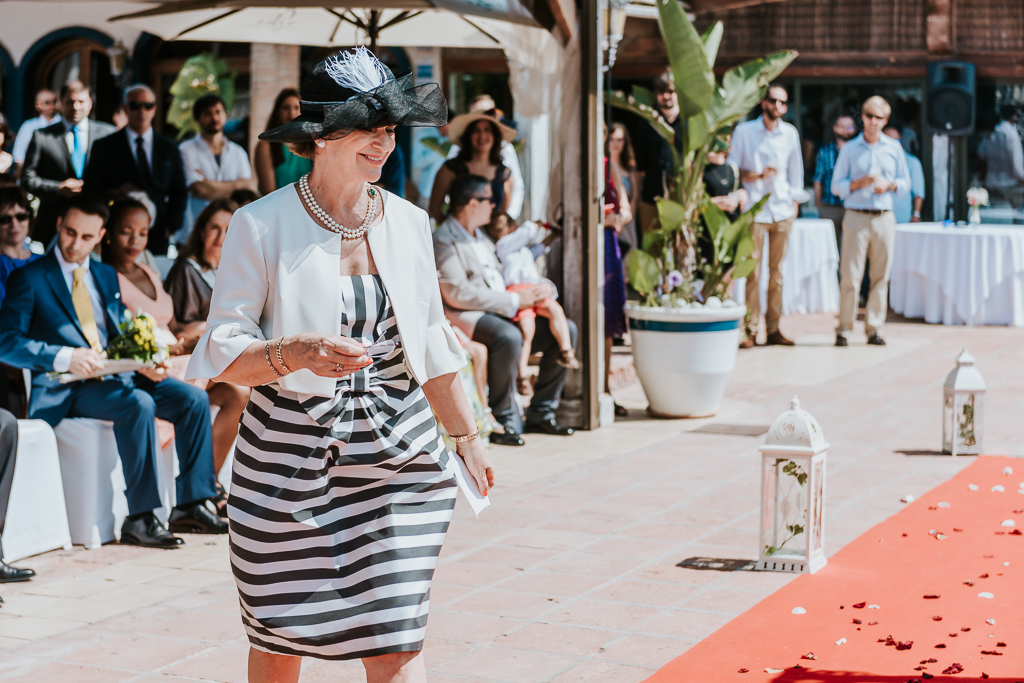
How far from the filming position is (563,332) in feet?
26.2

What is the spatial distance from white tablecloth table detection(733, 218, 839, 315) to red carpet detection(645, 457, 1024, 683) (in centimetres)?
837

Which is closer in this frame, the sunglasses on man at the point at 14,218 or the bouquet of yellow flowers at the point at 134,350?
the bouquet of yellow flowers at the point at 134,350

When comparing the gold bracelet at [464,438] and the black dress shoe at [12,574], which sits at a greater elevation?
the gold bracelet at [464,438]

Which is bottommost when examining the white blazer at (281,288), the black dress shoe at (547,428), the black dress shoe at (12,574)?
the black dress shoe at (547,428)

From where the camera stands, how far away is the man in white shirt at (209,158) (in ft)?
29.6

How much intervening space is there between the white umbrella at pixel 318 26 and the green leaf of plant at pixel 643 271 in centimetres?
172

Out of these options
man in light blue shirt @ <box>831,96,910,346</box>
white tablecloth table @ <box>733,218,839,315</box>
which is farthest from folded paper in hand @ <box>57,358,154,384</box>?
white tablecloth table @ <box>733,218,839,315</box>

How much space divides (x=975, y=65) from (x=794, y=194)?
5569 millimetres

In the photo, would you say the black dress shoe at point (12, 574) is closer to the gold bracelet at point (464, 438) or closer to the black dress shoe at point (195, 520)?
the black dress shoe at point (195, 520)

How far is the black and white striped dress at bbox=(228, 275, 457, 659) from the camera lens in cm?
296

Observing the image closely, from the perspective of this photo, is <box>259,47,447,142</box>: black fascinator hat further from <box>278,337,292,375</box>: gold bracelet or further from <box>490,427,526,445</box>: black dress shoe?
<box>490,427,526,445</box>: black dress shoe

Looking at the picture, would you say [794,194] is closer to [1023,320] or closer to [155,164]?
[1023,320]

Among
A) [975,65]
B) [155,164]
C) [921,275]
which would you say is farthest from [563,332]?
[975,65]

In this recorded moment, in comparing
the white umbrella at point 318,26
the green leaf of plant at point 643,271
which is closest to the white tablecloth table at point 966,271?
the green leaf of plant at point 643,271
